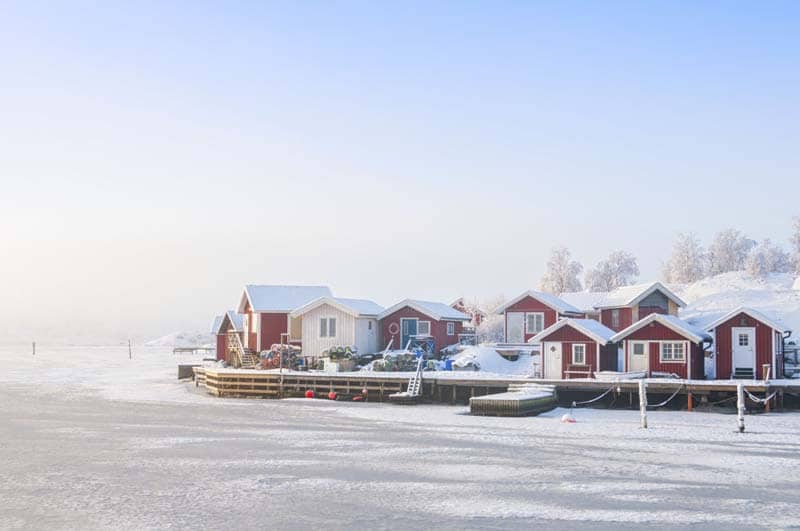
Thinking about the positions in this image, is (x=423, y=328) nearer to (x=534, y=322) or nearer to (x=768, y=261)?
(x=534, y=322)

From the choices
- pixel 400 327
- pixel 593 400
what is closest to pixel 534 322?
pixel 400 327

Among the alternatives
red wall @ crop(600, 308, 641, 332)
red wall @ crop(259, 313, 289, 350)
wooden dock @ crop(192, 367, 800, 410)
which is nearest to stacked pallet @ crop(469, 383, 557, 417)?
wooden dock @ crop(192, 367, 800, 410)

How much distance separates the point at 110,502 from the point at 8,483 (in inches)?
154

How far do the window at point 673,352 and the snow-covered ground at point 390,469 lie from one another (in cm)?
472

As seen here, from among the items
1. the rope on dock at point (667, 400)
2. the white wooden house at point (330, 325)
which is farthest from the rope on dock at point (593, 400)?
the white wooden house at point (330, 325)

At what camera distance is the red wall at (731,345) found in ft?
134

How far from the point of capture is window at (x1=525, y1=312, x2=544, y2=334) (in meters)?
55.9

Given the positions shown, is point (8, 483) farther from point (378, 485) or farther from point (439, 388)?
point (439, 388)

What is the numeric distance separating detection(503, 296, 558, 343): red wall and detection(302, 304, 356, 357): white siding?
33.9 feet

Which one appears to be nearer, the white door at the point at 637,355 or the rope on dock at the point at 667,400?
the rope on dock at the point at 667,400

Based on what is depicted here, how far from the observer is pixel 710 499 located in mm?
18844

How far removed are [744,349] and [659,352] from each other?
3901mm

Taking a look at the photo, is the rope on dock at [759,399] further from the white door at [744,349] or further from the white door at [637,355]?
the white door at [637,355]

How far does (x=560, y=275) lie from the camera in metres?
118
